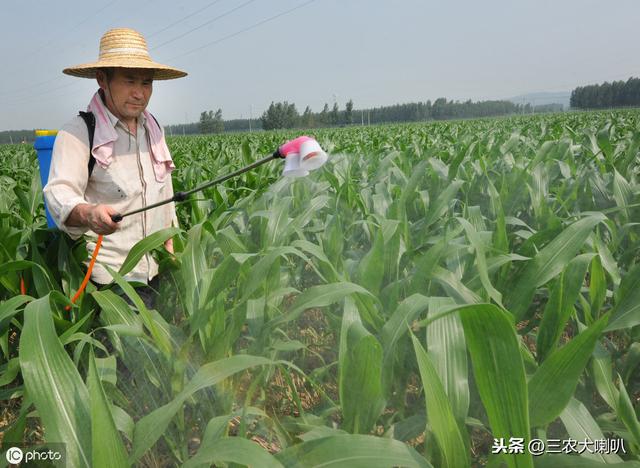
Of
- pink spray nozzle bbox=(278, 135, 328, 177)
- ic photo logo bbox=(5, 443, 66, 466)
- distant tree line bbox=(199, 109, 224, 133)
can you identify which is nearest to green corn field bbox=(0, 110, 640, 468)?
ic photo logo bbox=(5, 443, 66, 466)

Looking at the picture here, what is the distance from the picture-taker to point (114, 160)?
1.61 meters

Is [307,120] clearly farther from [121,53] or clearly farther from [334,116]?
[121,53]

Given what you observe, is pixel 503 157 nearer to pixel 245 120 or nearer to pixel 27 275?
pixel 27 275

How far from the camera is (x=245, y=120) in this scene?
197 ft

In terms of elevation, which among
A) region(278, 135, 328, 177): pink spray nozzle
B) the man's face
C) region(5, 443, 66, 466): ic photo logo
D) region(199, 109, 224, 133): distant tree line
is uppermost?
region(199, 109, 224, 133): distant tree line

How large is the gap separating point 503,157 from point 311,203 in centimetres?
150

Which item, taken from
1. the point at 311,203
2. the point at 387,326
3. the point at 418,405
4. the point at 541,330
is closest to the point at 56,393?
the point at 387,326

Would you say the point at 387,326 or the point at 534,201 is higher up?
the point at 534,201

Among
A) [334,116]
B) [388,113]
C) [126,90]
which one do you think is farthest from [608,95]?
[126,90]

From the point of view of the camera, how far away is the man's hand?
133 cm

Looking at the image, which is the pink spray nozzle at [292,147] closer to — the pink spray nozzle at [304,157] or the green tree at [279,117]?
the pink spray nozzle at [304,157]

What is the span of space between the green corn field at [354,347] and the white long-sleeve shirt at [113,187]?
0.09 meters

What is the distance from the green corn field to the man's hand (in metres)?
0.11

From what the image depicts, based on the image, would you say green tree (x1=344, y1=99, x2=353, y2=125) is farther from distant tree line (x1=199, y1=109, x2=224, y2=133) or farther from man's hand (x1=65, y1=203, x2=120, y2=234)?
man's hand (x1=65, y1=203, x2=120, y2=234)
